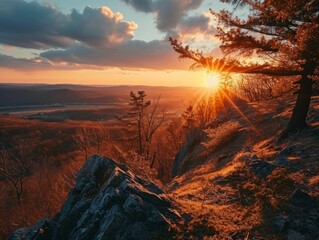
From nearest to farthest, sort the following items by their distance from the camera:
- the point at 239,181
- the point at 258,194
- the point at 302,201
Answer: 1. the point at 302,201
2. the point at 258,194
3. the point at 239,181

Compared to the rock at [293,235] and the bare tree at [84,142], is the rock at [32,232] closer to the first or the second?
the rock at [293,235]

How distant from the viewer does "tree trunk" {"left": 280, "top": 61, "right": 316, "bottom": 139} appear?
1438 cm

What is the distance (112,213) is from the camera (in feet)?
21.6

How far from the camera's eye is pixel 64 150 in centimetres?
8300

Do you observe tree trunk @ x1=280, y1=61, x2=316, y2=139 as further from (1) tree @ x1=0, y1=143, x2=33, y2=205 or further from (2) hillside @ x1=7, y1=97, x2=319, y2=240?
(1) tree @ x1=0, y1=143, x2=33, y2=205

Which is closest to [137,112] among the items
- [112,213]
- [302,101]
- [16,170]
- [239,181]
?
[16,170]

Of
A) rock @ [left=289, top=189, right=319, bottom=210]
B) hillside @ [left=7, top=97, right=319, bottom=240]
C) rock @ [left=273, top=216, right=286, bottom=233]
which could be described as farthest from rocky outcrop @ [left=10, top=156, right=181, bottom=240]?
rock @ [left=289, top=189, right=319, bottom=210]

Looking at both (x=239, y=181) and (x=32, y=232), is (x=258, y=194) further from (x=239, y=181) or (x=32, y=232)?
(x=32, y=232)

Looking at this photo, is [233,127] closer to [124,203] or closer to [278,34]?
[278,34]

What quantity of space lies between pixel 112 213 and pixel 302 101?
11.7m

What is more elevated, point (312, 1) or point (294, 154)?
point (312, 1)

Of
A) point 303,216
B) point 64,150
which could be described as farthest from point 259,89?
point 64,150

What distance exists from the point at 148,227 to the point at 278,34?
1099 centimetres

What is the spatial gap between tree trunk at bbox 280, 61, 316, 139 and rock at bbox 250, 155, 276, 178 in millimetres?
5215
